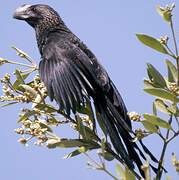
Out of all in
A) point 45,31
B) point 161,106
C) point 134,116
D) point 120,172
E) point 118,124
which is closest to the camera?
point 120,172

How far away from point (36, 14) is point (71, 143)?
2199 mm

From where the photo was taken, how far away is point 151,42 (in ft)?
5.49

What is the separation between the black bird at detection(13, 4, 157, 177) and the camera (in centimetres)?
209

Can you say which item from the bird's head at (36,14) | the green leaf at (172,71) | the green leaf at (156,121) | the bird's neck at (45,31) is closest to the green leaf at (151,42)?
the green leaf at (172,71)

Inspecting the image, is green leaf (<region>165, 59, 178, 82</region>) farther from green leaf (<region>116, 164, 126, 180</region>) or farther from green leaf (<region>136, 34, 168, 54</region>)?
green leaf (<region>116, 164, 126, 180</region>)

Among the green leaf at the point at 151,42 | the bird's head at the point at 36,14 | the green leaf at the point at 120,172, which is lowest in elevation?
the green leaf at the point at 120,172

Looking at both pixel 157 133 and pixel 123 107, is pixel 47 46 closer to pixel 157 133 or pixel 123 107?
pixel 123 107

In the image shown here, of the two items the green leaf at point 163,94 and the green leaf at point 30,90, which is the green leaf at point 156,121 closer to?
the green leaf at point 163,94

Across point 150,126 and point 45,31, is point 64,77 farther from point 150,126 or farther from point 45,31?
point 45,31

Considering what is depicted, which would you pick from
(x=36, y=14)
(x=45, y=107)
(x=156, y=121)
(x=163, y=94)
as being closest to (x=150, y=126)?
(x=156, y=121)

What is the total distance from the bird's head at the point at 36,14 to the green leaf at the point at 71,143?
6.50 ft

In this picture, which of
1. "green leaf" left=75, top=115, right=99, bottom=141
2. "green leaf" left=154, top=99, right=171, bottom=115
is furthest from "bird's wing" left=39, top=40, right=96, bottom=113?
"green leaf" left=154, top=99, right=171, bottom=115

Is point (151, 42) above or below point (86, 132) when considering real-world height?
above

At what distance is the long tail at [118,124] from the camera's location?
79.4 inches
